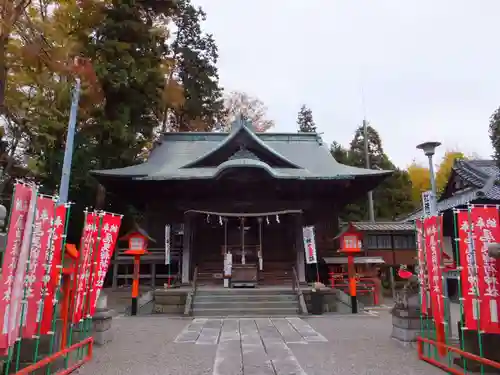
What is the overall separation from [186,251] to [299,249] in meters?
4.35

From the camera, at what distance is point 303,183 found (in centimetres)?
1524

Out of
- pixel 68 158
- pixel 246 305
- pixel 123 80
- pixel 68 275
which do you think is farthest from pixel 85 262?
pixel 123 80

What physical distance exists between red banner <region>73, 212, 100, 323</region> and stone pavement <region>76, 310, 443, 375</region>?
0.90 metres

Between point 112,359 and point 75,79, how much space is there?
8.21 metres

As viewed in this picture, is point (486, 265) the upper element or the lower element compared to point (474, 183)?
lower

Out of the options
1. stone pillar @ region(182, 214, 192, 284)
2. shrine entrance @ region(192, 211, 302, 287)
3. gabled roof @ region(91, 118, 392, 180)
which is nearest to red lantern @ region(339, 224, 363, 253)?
shrine entrance @ region(192, 211, 302, 287)

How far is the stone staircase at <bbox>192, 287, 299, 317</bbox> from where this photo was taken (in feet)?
36.3

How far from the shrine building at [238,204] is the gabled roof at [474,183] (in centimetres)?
430

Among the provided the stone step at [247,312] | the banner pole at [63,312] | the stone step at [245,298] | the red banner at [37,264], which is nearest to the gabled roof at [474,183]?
the stone step at [245,298]

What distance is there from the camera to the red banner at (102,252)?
6611 millimetres

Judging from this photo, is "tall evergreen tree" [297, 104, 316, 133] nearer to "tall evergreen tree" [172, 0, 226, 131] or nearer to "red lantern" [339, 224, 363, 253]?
"tall evergreen tree" [172, 0, 226, 131]

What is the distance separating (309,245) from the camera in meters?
13.4

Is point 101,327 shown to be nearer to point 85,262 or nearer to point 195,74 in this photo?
point 85,262

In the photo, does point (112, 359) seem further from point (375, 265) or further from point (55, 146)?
point (55, 146)
